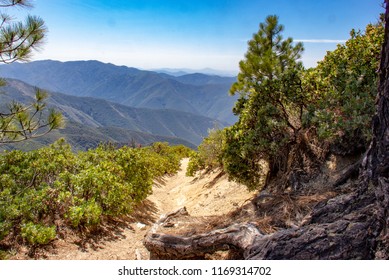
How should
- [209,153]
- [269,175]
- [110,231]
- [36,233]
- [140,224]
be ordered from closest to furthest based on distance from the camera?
[36,233]
[110,231]
[269,175]
[140,224]
[209,153]

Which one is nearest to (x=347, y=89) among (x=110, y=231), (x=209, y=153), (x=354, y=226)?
(x=354, y=226)

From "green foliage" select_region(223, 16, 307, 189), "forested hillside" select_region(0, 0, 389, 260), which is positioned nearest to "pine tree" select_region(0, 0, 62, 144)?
"forested hillside" select_region(0, 0, 389, 260)

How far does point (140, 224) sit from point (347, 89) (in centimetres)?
869

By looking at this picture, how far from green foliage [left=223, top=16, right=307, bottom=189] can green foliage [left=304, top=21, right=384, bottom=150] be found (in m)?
0.56

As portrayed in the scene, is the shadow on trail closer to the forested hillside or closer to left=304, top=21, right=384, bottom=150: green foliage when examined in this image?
the forested hillside

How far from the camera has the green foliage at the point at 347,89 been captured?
7125 millimetres

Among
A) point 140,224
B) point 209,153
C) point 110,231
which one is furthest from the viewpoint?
point 209,153

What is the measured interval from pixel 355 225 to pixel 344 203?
2.57 ft

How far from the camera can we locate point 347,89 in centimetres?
747

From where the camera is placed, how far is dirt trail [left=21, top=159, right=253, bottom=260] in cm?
816

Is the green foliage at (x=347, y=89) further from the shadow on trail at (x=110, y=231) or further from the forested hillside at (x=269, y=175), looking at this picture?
the shadow on trail at (x=110, y=231)

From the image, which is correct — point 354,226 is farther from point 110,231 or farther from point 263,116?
point 110,231
